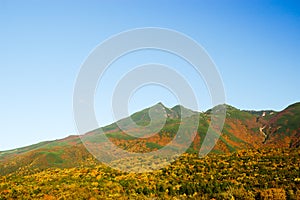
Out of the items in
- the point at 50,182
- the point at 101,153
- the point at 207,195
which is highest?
the point at 101,153

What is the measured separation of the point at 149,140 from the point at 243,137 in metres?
62.8

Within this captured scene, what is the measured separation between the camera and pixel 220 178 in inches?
3637

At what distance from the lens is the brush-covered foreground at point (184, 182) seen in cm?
7506

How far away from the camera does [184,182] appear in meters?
90.4

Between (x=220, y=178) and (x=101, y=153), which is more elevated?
(x=101, y=153)

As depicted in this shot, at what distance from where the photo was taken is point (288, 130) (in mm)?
192125

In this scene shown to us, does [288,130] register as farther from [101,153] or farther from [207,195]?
[207,195]

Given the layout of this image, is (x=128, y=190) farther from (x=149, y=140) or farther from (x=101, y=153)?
(x=149, y=140)

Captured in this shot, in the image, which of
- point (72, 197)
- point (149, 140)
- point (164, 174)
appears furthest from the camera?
point (149, 140)

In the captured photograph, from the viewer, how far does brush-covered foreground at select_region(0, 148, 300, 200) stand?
75.1m

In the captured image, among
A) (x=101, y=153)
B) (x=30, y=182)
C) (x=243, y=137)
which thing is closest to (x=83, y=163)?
(x=101, y=153)

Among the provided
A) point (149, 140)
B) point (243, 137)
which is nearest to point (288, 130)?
point (243, 137)

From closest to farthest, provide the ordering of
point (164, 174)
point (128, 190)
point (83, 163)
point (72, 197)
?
point (72, 197)
point (128, 190)
point (164, 174)
point (83, 163)

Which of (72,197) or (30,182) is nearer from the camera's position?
(72,197)
